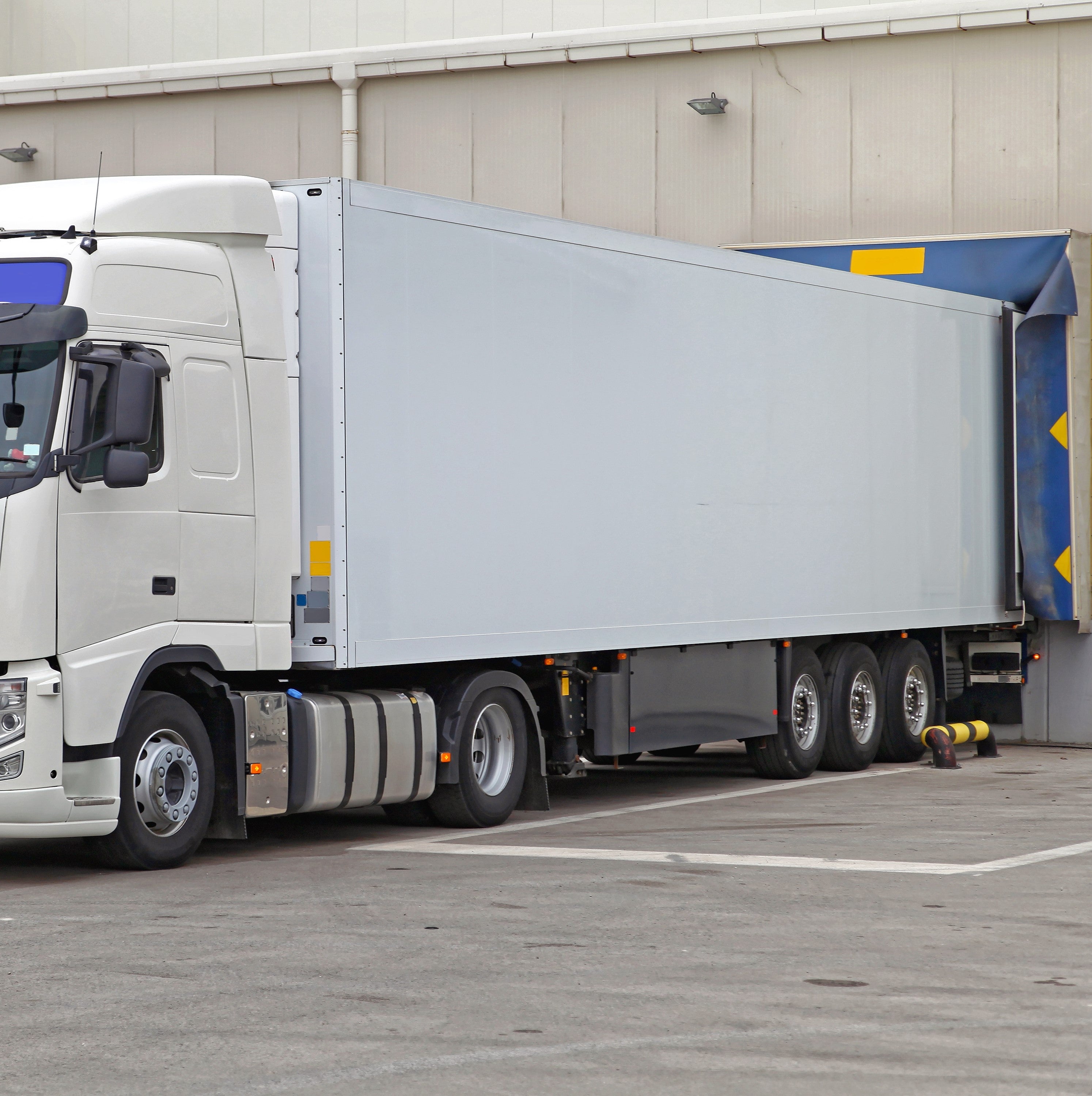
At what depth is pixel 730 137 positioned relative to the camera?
20312 mm

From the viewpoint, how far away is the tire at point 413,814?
11.9 m

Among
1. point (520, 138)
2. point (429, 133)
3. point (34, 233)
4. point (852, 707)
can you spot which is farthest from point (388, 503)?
point (429, 133)

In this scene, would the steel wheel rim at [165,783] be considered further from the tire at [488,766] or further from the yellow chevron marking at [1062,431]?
the yellow chevron marking at [1062,431]

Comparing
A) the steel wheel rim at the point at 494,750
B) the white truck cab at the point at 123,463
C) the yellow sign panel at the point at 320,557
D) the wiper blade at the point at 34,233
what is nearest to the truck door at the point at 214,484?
the white truck cab at the point at 123,463

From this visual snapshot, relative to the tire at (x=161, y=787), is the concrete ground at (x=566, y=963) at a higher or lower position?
lower

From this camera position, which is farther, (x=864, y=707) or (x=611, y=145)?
(x=611, y=145)

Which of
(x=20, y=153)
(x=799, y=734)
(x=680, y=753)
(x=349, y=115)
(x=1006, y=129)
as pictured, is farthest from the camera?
(x=20, y=153)

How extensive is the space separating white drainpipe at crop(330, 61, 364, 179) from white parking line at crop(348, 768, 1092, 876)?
11.4m

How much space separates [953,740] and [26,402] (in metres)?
9.42

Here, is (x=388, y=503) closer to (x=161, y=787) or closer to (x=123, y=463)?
(x=123, y=463)

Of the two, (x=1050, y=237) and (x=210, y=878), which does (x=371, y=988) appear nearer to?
(x=210, y=878)

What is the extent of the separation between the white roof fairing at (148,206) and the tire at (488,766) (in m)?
3.25

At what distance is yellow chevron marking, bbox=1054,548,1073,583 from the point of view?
58.0ft

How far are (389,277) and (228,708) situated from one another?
8.60 feet
